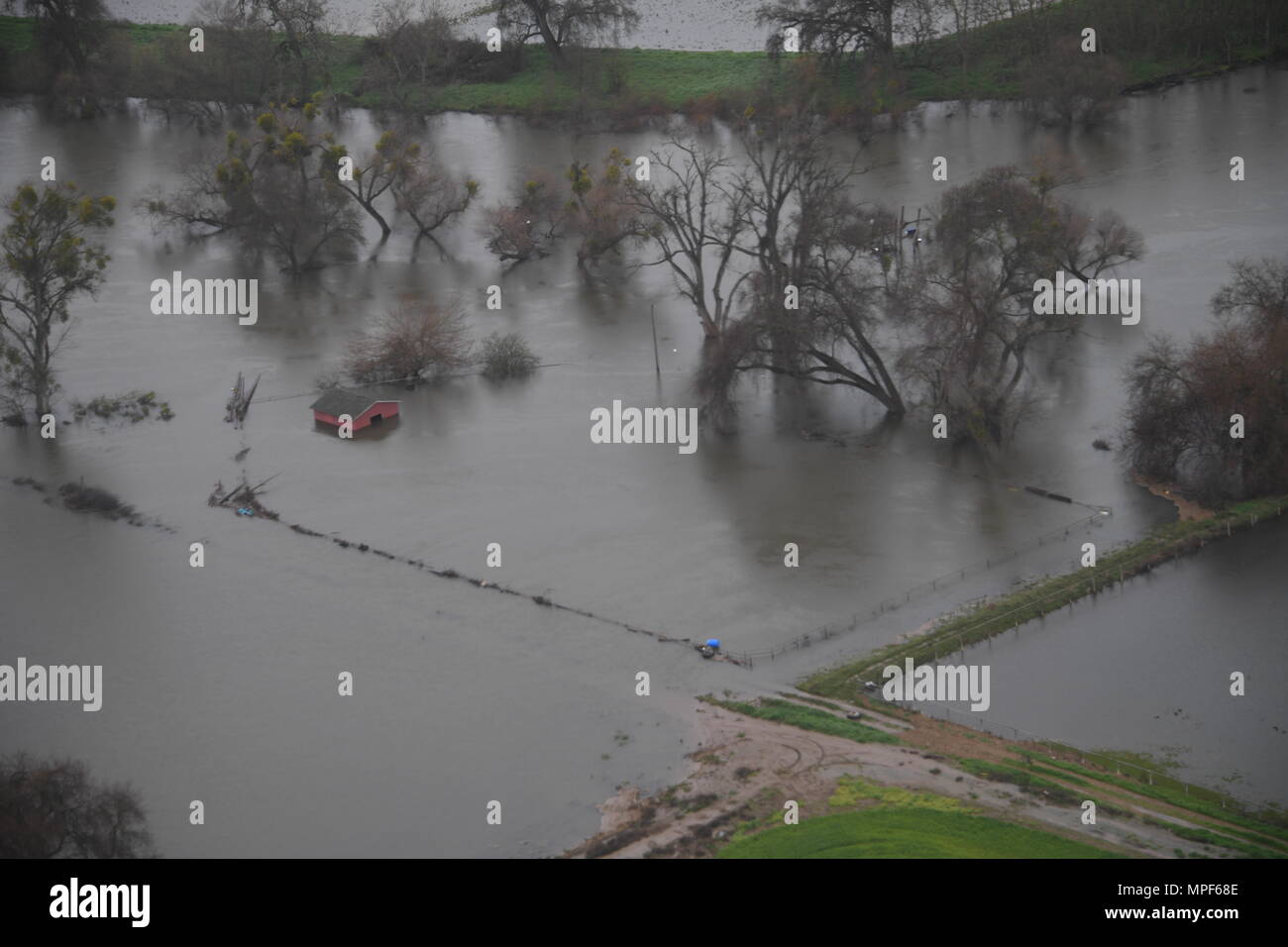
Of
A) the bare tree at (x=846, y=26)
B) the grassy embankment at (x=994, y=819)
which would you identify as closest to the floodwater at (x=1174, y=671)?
the grassy embankment at (x=994, y=819)

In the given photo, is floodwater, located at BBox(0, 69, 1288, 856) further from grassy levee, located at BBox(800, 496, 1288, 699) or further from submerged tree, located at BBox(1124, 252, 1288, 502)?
submerged tree, located at BBox(1124, 252, 1288, 502)

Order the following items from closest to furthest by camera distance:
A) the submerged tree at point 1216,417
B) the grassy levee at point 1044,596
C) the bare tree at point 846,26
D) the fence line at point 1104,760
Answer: the fence line at point 1104,760
the grassy levee at point 1044,596
the submerged tree at point 1216,417
the bare tree at point 846,26

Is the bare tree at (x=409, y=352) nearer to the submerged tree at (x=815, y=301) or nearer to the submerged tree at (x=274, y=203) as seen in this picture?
the submerged tree at (x=815, y=301)

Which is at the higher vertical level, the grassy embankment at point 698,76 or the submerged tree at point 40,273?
the grassy embankment at point 698,76

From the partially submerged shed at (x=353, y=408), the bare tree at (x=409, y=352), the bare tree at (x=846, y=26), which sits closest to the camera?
the partially submerged shed at (x=353, y=408)

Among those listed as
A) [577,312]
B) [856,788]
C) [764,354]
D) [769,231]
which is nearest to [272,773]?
[856,788]
